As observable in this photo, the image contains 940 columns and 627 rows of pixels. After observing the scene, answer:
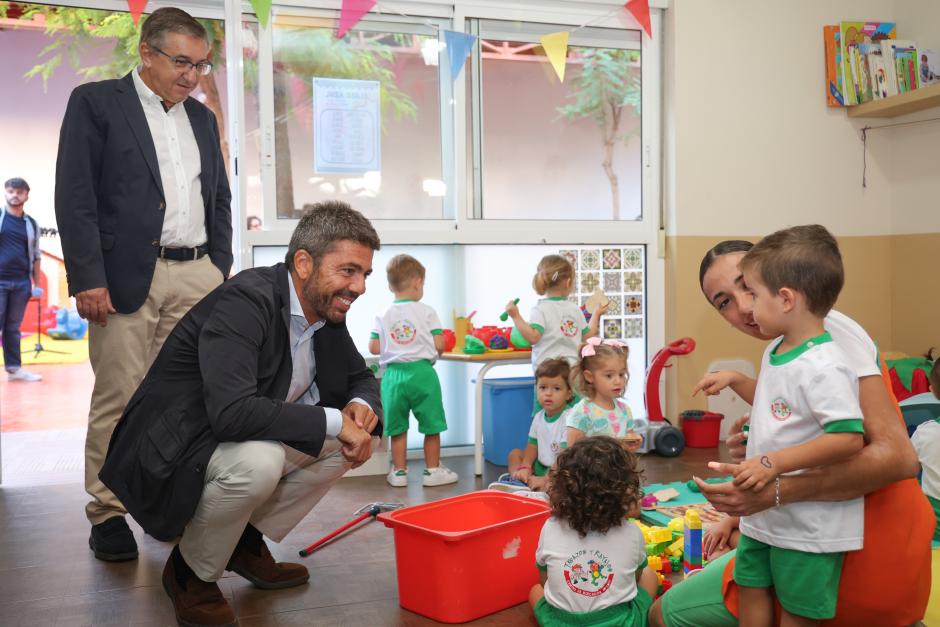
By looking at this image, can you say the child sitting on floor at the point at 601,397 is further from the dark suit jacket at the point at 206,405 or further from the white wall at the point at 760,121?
the white wall at the point at 760,121

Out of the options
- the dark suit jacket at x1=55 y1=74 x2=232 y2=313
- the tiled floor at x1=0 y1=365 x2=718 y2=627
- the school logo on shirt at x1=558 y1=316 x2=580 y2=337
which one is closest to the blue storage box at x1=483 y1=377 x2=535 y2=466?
the tiled floor at x1=0 y1=365 x2=718 y2=627

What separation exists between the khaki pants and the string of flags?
1.82 m

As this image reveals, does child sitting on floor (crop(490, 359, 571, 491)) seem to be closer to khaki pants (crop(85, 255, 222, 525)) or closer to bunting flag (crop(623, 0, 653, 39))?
khaki pants (crop(85, 255, 222, 525))

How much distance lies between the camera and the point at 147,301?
3.03m

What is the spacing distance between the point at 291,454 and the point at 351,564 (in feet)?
1.91

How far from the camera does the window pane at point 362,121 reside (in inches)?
183

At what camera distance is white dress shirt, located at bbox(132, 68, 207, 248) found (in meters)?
3.09

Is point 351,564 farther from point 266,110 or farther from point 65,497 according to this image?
point 266,110

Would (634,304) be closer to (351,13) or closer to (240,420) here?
(351,13)

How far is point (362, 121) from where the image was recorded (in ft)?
15.7

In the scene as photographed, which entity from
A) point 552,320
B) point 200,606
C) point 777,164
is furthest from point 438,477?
point 777,164

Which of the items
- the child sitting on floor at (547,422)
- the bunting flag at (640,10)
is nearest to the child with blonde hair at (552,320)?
the child sitting on floor at (547,422)

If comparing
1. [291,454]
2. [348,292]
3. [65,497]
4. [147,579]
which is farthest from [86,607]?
[65,497]

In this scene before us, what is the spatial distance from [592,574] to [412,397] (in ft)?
7.20
